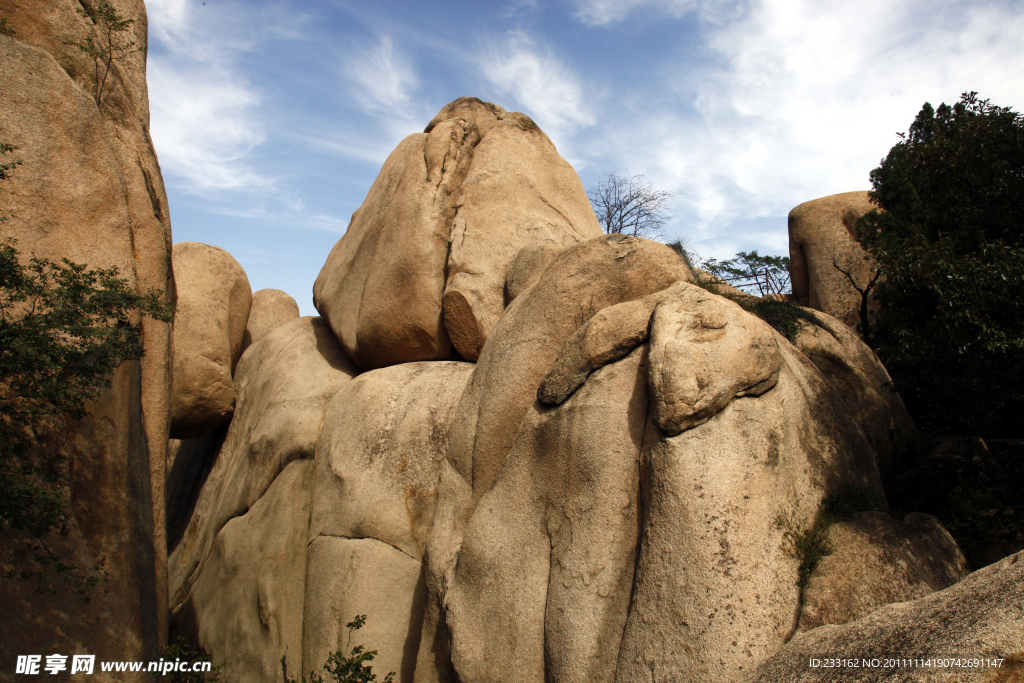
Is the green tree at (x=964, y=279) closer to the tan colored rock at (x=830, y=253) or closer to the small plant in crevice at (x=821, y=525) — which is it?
the small plant in crevice at (x=821, y=525)

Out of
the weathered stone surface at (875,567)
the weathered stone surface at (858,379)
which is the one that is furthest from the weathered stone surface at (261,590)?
the weathered stone surface at (858,379)

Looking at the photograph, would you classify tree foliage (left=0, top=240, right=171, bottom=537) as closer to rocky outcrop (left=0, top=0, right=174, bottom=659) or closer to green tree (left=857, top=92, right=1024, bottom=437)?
rocky outcrop (left=0, top=0, right=174, bottom=659)

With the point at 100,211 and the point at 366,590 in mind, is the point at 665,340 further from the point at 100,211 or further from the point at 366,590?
the point at 100,211

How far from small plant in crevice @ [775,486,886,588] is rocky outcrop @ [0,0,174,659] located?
6.03 metres

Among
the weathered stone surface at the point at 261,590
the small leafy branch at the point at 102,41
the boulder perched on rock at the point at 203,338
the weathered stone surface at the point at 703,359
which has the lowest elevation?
the weathered stone surface at the point at 261,590

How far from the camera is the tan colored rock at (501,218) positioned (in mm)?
10070

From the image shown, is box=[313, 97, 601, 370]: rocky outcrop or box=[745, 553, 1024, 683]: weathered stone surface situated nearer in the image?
box=[745, 553, 1024, 683]: weathered stone surface

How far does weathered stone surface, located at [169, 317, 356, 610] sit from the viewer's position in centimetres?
1038

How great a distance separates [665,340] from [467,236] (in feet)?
18.2

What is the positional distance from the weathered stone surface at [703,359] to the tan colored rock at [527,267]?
11.9ft

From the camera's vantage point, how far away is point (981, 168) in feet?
24.0

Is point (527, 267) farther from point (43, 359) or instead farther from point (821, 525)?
point (43, 359)

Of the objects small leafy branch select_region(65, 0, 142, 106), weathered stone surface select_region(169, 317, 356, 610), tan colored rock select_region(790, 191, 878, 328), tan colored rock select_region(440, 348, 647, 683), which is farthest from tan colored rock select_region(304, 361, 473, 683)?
tan colored rock select_region(790, 191, 878, 328)

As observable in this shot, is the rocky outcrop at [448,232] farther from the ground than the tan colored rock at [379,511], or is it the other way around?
the rocky outcrop at [448,232]
